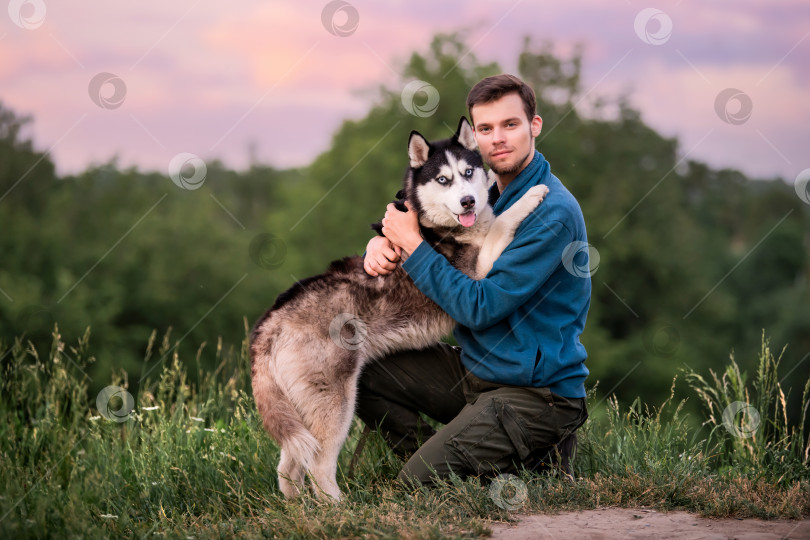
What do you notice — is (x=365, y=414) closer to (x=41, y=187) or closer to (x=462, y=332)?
(x=462, y=332)

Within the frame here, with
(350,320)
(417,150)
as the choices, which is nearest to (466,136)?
(417,150)

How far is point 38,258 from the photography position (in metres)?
28.6

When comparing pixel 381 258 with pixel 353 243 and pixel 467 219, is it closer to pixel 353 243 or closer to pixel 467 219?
pixel 467 219

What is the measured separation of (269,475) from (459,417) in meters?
1.33

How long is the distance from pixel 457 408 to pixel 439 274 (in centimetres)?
99

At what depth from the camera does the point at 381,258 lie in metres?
4.51

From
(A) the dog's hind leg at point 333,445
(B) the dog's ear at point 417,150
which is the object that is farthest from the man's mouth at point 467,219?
(A) the dog's hind leg at point 333,445

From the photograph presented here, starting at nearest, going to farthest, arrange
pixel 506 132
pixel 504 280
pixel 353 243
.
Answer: pixel 504 280 < pixel 506 132 < pixel 353 243

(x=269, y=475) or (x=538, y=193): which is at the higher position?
(x=538, y=193)

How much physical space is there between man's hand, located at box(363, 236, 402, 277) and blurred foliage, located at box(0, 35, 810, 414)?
59.2 feet

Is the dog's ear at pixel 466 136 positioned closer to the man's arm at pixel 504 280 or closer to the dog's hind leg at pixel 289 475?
the man's arm at pixel 504 280

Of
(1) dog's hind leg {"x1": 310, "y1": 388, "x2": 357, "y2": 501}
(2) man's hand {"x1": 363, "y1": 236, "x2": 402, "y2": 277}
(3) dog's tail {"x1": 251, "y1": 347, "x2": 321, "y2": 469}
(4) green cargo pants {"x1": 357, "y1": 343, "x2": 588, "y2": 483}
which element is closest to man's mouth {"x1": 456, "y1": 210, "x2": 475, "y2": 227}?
(2) man's hand {"x1": 363, "y1": 236, "x2": 402, "y2": 277}

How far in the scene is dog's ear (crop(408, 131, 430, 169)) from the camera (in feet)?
15.3

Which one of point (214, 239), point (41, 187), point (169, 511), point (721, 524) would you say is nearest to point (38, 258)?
point (41, 187)
